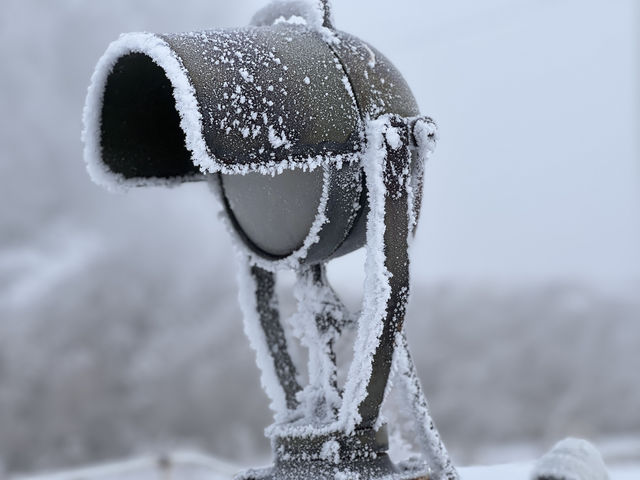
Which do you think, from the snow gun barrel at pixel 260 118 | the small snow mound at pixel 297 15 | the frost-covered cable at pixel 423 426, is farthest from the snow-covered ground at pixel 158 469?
the small snow mound at pixel 297 15

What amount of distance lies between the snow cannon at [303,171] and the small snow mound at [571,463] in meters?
0.58

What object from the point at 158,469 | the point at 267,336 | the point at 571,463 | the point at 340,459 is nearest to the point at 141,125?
the point at 267,336

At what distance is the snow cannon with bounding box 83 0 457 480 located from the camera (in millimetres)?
2668

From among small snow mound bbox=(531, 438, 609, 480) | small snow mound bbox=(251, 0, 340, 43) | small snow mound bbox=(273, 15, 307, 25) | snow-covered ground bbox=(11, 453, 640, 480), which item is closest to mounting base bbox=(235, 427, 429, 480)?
small snow mound bbox=(531, 438, 609, 480)

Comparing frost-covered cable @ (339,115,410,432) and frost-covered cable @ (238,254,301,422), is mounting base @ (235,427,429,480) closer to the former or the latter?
frost-covered cable @ (339,115,410,432)

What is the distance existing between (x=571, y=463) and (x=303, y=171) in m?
1.26

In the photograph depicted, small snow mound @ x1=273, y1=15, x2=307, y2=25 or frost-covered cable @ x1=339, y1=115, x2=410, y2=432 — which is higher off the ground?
small snow mound @ x1=273, y1=15, x2=307, y2=25

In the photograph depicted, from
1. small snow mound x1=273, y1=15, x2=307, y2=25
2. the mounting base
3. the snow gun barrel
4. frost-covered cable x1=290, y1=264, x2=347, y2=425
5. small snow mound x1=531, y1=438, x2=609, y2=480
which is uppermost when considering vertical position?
small snow mound x1=273, y1=15, x2=307, y2=25

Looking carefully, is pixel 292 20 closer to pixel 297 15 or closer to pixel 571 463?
pixel 297 15

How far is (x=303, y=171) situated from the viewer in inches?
116

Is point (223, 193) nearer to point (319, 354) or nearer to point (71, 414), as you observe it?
point (319, 354)

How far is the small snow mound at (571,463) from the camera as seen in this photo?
7.80 feet

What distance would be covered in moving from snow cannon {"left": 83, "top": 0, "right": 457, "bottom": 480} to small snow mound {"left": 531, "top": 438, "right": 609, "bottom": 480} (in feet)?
1.91

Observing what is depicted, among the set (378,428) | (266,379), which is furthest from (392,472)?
(266,379)
